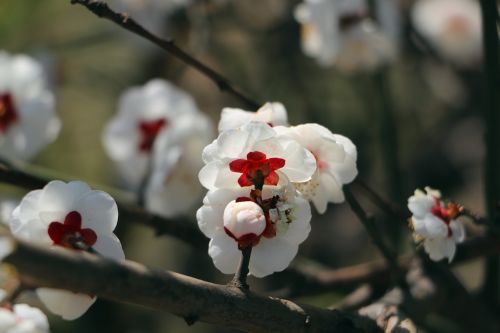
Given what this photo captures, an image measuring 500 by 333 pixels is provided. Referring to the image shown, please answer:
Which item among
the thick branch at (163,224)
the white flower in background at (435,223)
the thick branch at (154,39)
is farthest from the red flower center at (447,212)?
the thick branch at (163,224)

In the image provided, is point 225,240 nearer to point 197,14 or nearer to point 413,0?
point 197,14

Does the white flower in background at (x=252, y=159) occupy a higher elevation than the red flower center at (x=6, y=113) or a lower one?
lower

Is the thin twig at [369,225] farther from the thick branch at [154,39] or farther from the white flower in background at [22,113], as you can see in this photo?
the white flower in background at [22,113]

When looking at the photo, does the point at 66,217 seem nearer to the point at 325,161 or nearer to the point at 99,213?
the point at 99,213

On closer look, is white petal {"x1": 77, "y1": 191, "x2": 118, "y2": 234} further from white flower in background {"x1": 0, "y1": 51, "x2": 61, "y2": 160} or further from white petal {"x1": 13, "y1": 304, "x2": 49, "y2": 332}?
white flower in background {"x1": 0, "y1": 51, "x2": 61, "y2": 160}

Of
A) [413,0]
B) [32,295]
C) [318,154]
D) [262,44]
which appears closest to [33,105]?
[32,295]

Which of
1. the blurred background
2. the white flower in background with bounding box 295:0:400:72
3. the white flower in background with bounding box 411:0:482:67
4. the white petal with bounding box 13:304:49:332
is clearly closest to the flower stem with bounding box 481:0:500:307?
the white flower in background with bounding box 295:0:400:72
